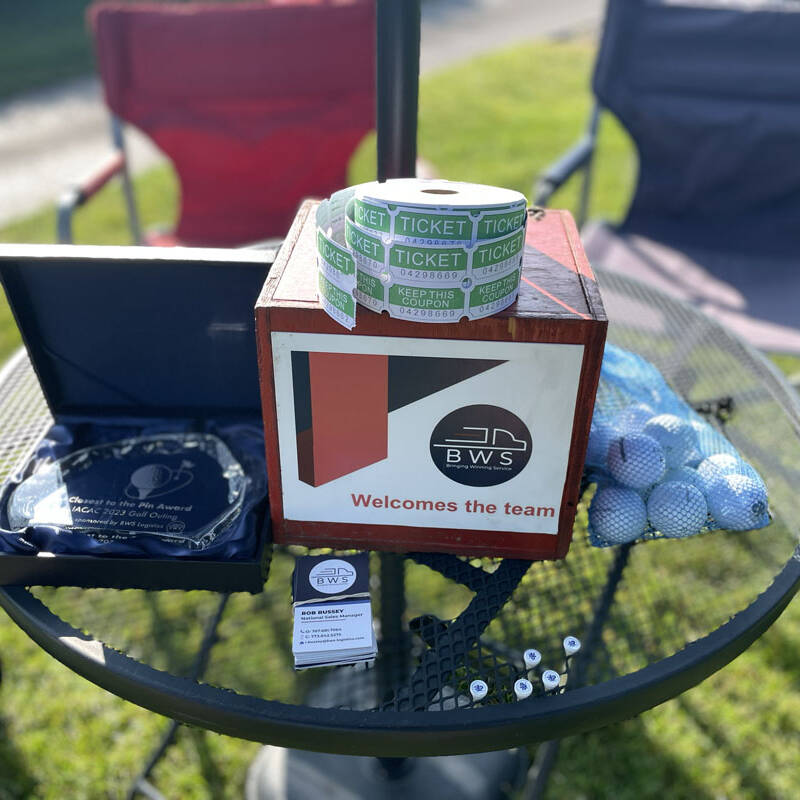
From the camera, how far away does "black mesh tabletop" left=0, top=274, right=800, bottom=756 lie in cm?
73

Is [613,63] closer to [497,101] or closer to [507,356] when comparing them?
[507,356]

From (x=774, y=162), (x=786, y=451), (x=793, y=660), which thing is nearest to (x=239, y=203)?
(x=774, y=162)

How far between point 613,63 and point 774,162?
50cm

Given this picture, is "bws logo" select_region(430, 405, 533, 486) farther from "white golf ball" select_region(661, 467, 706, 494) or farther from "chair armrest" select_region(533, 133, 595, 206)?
"chair armrest" select_region(533, 133, 595, 206)

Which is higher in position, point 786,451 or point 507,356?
point 507,356

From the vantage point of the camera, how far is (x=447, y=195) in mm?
692

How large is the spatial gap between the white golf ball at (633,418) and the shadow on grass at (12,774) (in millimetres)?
1215

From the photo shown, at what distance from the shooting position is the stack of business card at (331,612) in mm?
775

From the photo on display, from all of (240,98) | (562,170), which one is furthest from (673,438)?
(240,98)

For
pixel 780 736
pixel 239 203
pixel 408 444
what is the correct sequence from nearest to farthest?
pixel 408 444 → pixel 780 736 → pixel 239 203

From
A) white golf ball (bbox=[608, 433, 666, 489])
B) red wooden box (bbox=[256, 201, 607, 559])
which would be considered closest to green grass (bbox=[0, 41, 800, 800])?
red wooden box (bbox=[256, 201, 607, 559])

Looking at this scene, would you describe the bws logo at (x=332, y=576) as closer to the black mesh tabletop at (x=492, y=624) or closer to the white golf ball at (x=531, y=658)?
the black mesh tabletop at (x=492, y=624)

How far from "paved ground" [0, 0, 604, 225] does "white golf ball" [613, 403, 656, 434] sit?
152 centimetres

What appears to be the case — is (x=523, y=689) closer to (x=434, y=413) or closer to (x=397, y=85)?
(x=434, y=413)
